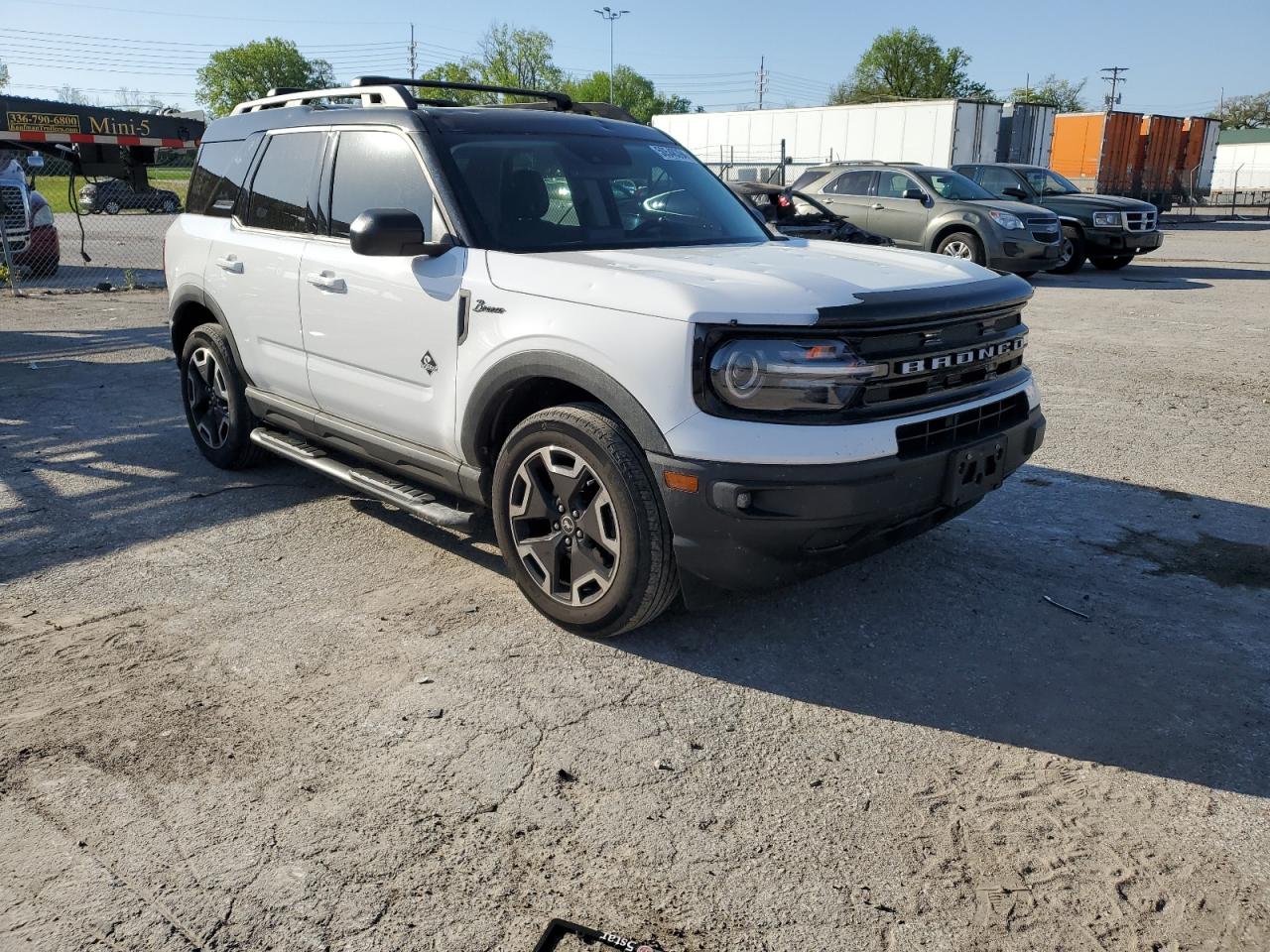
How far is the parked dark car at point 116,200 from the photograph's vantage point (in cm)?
3300

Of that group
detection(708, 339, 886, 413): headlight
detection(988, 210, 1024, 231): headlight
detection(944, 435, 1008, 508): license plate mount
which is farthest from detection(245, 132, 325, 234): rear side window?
detection(988, 210, 1024, 231): headlight

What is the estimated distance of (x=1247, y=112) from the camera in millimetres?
113562

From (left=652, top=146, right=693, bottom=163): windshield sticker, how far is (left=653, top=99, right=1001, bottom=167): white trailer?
2143cm

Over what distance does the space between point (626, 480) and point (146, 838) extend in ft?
5.59

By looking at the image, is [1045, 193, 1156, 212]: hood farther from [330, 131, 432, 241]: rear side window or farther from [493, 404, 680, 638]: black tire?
[493, 404, 680, 638]: black tire

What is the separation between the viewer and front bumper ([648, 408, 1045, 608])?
3.17 metres

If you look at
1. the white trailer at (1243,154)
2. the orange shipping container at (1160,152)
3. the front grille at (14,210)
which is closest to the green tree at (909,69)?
the white trailer at (1243,154)

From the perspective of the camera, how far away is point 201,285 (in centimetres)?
556

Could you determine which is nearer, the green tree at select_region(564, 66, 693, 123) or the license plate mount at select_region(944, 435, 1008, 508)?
the license plate mount at select_region(944, 435, 1008, 508)

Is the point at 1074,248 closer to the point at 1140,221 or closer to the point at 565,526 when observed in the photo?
the point at 1140,221

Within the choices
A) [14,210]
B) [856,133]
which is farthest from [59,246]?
[856,133]

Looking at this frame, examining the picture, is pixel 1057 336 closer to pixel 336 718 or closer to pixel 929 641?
pixel 929 641

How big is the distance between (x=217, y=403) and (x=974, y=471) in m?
4.13

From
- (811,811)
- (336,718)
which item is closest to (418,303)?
(336,718)
